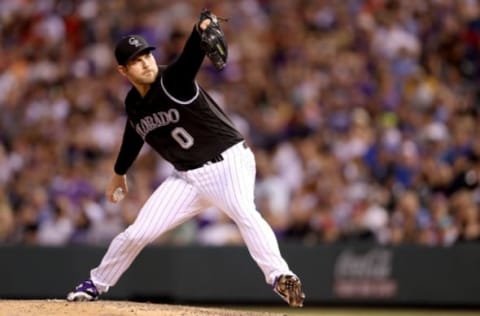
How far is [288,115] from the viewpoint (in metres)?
13.8

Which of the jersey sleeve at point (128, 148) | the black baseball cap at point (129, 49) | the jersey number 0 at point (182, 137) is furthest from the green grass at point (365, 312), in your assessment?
the black baseball cap at point (129, 49)

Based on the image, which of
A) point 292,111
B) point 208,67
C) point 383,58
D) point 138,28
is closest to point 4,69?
point 138,28

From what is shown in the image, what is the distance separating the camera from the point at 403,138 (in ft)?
42.1

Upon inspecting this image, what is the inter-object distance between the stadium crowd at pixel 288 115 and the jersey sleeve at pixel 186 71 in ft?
17.8

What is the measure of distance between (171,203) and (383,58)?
7258 mm

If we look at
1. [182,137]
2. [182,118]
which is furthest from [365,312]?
[182,118]

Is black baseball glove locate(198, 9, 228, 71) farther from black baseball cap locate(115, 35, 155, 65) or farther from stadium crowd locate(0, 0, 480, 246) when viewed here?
stadium crowd locate(0, 0, 480, 246)

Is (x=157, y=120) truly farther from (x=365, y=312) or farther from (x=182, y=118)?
(x=365, y=312)

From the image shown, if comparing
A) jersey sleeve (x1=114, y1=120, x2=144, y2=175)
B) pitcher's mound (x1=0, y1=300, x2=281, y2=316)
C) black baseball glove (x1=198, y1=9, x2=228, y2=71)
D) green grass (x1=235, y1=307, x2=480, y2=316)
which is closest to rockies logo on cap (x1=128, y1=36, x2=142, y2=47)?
black baseball glove (x1=198, y1=9, x2=228, y2=71)

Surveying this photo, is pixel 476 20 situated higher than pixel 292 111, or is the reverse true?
pixel 476 20

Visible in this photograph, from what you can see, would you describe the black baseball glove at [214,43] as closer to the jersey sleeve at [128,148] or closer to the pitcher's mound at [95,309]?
the jersey sleeve at [128,148]

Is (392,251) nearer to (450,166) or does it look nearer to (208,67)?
(450,166)

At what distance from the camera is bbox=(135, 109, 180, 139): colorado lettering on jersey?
7090mm

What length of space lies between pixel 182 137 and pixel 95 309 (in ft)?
4.15
